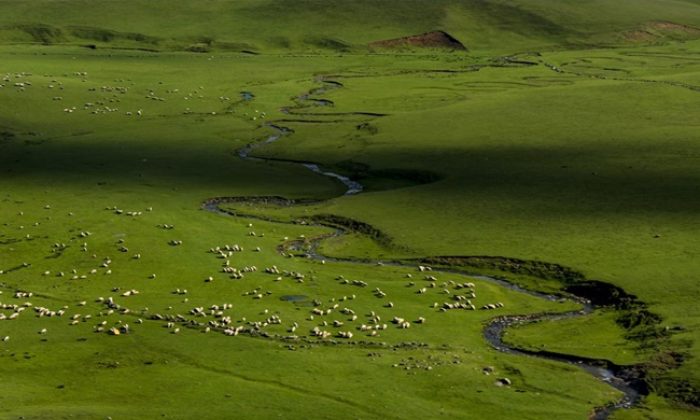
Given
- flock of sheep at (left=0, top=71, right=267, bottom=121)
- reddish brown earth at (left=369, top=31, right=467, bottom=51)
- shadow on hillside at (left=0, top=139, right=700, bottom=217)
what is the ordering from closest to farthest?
shadow on hillside at (left=0, top=139, right=700, bottom=217) → flock of sheep at (left=0, top=71, right=267, bottom=121) → reddish brown earth at (left=369, top=31, right=467, bottom=51)

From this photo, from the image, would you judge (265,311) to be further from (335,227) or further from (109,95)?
(109,95)

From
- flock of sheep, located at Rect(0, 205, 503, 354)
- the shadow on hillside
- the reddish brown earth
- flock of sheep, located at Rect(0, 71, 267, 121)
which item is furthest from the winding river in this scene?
the reddish brown earth

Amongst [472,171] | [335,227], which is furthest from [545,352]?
[472,171]

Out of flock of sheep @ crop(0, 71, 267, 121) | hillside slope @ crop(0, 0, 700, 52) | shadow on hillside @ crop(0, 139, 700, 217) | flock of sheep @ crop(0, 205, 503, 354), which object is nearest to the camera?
flock of sheep @ crop(0, 205, 503, 354)

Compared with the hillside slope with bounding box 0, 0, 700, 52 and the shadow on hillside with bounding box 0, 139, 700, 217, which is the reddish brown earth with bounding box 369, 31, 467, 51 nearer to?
the hillside slope with bounding box 0, 0, 700, 52

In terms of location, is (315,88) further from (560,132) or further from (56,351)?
(56,351)

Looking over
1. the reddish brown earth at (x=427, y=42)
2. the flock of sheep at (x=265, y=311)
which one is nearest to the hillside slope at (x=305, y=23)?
the reddish brown earth at (x=427, y=42)
